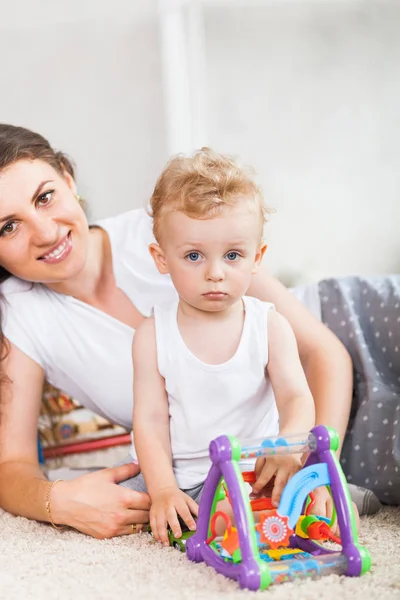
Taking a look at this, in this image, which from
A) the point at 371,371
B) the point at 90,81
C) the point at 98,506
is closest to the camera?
the point at 98,506

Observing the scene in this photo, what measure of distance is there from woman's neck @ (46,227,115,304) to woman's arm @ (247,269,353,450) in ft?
1.25

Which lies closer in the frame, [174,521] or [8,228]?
[174,521]

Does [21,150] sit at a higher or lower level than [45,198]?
higher

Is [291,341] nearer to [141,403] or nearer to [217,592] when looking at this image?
[141,403]

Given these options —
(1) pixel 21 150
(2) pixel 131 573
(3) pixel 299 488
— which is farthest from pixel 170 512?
(1) pixel 21 150

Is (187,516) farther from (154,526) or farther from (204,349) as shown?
(204,349)

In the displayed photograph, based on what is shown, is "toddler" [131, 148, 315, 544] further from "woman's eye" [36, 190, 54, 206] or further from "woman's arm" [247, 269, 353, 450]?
"woman's eye" [36, 190, 54, 206]

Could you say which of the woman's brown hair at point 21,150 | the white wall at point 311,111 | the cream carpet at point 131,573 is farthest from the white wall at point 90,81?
the cream carpet at point 131,573

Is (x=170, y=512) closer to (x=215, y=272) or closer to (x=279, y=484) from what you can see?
(x=279, y=484)

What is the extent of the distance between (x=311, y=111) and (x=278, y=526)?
258 centimetres

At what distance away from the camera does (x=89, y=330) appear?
1.78 m

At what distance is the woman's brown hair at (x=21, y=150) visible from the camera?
163 centimetres

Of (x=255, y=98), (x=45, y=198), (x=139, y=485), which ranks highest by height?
(x=255, y=98)

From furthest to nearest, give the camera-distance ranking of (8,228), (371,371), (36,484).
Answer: (371,371), (8,228), (36,484)
